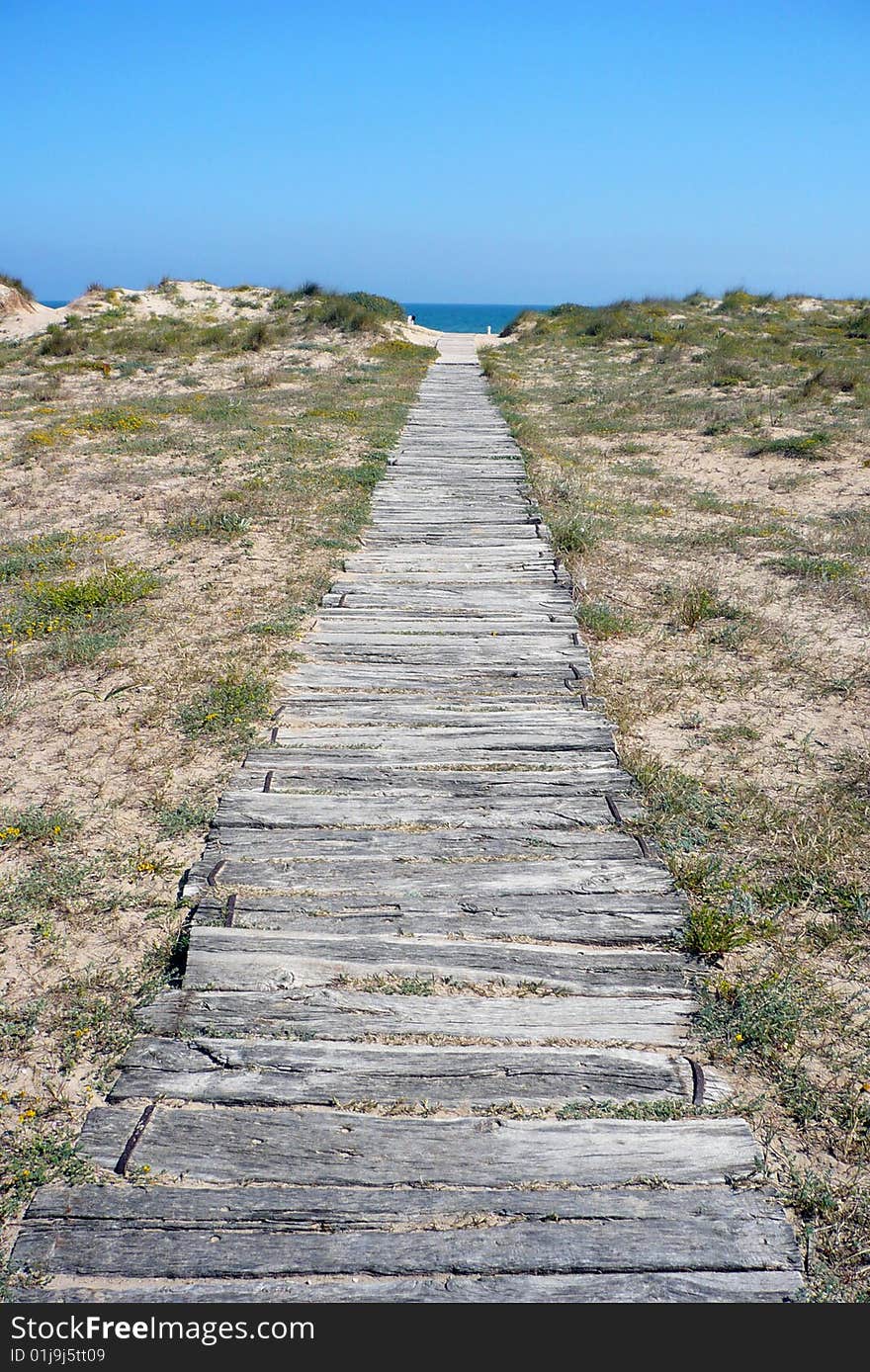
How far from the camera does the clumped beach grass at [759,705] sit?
3002 millimetres

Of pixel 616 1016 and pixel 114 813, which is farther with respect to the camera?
pixel 114 813

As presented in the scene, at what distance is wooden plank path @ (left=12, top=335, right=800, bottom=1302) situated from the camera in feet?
7.92

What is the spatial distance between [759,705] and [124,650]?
15.7ft

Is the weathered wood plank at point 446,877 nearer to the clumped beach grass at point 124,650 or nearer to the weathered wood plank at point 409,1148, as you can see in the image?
the clumped beach grass at point 124,650

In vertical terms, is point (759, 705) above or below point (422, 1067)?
above

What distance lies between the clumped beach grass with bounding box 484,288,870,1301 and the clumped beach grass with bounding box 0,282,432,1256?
2.34 m

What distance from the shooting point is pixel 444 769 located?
4.80 meters

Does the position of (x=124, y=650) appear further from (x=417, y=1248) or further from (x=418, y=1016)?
(x=417, y=1248)

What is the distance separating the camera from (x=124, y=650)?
22.0 feet

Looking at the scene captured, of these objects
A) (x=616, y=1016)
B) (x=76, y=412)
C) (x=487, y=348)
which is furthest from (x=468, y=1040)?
(x=487, y=348)

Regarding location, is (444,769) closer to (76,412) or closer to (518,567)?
(518,567)

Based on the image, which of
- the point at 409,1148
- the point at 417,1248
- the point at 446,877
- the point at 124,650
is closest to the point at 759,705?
the point at 446,877

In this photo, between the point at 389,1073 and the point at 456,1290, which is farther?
the point at 389,1073
